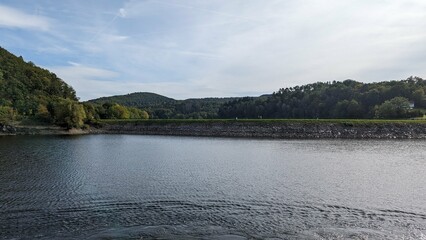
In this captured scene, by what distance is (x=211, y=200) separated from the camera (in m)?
19.0

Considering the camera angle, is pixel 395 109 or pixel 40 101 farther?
pixel 40 101

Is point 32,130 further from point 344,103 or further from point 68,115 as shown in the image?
point 344,103

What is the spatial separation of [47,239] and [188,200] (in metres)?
7.79

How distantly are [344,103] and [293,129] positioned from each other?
48.1 m

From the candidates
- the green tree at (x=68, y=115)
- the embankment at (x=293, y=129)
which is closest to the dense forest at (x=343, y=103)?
the embankment at (x=293, y=129)

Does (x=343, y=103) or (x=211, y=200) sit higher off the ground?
(x=343, y=103)

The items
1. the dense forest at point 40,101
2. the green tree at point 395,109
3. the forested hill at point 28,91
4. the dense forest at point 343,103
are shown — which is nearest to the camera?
the dense forest at point 40,101

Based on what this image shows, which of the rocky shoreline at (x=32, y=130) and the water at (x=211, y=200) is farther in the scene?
the rocky shoreline at (x=32, y=130)

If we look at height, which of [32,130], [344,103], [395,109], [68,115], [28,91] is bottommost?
[32,130]

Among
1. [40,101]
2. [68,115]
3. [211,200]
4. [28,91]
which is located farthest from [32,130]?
[211,200]

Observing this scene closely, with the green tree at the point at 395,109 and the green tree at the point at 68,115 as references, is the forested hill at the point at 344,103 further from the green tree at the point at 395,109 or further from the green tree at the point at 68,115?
the green tree at the point at 68,115

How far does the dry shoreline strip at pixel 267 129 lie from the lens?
69.7 m

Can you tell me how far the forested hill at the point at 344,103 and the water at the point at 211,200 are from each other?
67.8 metres

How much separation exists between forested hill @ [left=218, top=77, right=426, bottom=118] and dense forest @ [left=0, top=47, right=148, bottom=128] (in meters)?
53.2
